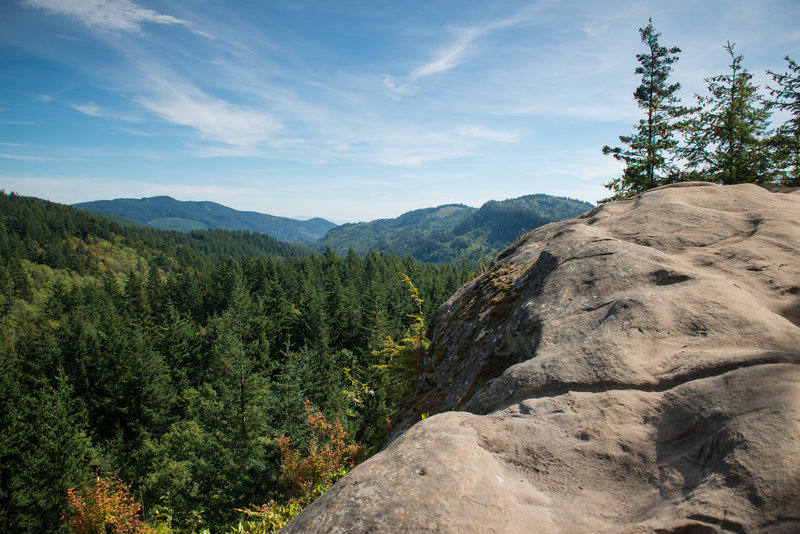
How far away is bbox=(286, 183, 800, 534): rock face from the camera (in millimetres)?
2962

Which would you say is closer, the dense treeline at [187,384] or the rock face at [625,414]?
the rock face at [625,414]

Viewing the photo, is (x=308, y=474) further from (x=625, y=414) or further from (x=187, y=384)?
(x=187, y=384)

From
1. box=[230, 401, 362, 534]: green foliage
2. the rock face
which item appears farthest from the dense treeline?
the rock face

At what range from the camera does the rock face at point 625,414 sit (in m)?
2.96

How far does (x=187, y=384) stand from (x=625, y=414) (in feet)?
185

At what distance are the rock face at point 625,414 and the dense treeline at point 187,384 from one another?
7.59 m

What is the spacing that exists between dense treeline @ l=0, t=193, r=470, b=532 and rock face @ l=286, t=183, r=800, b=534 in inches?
299

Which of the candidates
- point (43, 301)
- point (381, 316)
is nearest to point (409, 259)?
point (381, 316)

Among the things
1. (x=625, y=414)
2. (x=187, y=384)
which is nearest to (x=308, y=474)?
(x=625, y=414)

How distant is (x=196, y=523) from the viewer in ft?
75.0

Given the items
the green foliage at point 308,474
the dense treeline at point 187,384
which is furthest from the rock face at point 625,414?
the dense treeline at point 187,384

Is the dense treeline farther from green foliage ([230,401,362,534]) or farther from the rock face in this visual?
the rock face

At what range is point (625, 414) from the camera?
4031 mm

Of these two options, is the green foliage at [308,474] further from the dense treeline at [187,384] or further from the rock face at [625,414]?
the rock face at [625,414]
